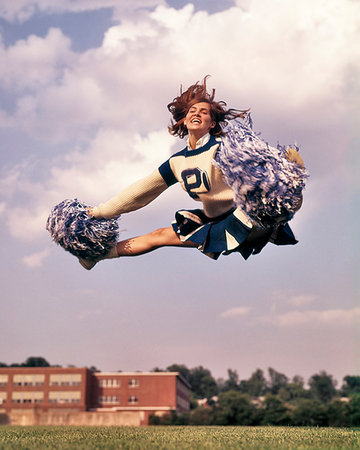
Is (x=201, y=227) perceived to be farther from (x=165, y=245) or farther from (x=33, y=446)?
(x=33, y=446)

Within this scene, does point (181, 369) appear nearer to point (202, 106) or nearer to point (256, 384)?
point (256, 384)

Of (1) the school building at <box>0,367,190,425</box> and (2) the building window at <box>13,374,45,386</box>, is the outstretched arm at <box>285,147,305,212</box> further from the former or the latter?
(2) the building window at <box>13,374,45,386</box>

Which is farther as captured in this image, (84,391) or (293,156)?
(84,391)

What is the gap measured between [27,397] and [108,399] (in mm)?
8942

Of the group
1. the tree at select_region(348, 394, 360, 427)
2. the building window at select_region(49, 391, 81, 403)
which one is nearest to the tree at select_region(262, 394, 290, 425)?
the tree at select_region(348, 394, 360, 427)

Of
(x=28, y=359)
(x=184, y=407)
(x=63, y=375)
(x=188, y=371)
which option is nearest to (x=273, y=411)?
(x=63, y=375)

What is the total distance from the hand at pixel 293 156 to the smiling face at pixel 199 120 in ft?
3.21

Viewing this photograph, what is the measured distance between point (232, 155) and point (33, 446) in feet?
8.37

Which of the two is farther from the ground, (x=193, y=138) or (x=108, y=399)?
(x=108, y=399)

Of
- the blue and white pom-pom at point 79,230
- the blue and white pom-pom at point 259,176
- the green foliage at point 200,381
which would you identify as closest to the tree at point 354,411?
the blue and white pom-pom at point 79,230

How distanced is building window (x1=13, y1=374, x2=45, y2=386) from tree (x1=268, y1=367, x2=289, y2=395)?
55.8 meters

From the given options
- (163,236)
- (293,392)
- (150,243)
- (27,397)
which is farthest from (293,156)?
(293,392)

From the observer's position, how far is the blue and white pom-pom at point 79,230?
5457 millimetres

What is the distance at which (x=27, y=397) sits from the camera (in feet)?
201
